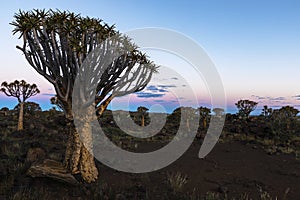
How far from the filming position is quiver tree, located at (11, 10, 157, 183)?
6.56 meters

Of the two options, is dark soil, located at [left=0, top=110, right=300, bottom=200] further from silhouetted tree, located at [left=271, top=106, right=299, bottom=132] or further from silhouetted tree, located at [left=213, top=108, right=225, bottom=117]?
silhouetted tree, located at [left=213, top=108, right=225, bottom=117]

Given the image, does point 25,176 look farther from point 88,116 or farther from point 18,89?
point 18,89

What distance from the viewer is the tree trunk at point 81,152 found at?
6.62m

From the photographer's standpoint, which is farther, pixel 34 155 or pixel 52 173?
pixel 34 155

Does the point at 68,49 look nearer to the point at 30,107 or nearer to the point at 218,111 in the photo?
the point at 30,107

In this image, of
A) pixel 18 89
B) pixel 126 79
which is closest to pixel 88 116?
pixel 126 79

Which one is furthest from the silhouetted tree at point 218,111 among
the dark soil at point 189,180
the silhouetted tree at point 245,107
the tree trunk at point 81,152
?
the tree trunk at point 81,152

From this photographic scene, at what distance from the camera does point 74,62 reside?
6.86 m

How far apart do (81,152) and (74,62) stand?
2.85 meters

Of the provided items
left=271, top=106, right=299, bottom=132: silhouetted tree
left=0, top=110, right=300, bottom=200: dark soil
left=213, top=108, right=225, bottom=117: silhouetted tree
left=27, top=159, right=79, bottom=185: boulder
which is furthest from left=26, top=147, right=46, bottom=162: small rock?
left=213, top=108, right=225, bottom=117: silhouetted tree

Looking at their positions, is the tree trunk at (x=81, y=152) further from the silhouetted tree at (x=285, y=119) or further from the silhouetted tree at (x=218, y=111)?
the silhouetted tree at (x=218, y=111)

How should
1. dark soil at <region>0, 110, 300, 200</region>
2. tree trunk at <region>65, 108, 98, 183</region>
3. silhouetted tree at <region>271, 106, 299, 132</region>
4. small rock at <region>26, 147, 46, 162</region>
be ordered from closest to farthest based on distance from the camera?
dark soil at <region>0, 110, 300, 200</region> → tree trunk at <region>65, 108, 98, 183</region> → small rock at <region>26, 147, 46, 162</region> → silhouetted tree at <region>271, 106, 299, 132</region>

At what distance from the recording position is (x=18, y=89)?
17469 mm

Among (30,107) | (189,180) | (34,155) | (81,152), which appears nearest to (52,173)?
(81,152)
